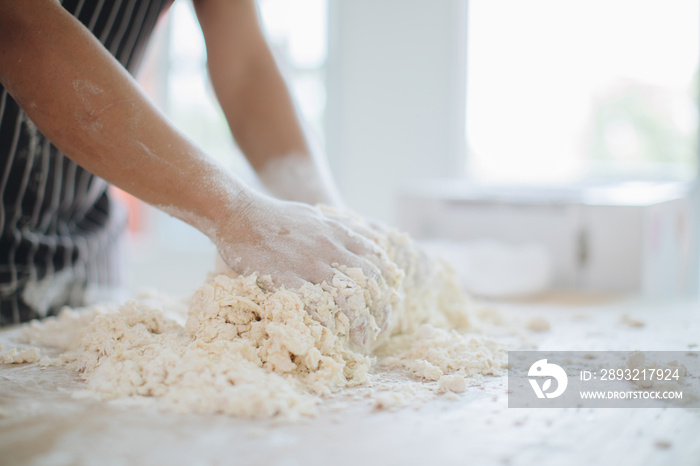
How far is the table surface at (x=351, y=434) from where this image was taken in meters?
0.45

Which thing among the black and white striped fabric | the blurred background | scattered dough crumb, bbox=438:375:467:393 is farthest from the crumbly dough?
the blurred background

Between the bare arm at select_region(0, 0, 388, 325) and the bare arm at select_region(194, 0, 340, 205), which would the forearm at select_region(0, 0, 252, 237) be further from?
the bare arm at select_region(194, 0, 340, 205)

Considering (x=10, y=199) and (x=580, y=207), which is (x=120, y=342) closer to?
(x=10, y=199)

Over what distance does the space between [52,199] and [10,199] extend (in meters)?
0.07

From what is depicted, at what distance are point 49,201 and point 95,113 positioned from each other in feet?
1.38

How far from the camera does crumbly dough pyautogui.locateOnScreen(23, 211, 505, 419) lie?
0.56 m

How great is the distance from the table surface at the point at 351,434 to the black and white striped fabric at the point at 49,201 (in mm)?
382

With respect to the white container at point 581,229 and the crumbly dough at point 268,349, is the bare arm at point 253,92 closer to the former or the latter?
the crumbly dough at point 268,349

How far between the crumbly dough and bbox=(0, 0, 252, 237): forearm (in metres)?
0.12

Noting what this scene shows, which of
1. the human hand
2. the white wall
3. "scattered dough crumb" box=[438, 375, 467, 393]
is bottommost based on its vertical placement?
"scattered dough crumb" box=[438, 375, 467, 393]

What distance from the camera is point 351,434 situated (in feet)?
1.64

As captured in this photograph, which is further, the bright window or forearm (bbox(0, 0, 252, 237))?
the bright window

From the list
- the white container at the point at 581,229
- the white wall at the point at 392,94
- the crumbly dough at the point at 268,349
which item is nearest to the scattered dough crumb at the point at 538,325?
the crumbly dough at the point at 268,349

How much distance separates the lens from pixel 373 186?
3705mm
